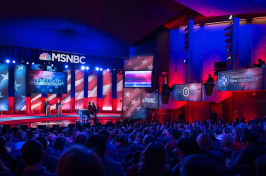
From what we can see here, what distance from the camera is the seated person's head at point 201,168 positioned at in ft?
3.96

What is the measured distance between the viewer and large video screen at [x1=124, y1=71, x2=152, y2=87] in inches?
798

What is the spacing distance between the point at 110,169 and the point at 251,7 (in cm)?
1384

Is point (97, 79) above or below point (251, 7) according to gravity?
below

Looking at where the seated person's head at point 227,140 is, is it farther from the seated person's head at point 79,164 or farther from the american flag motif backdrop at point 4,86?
the american flag motif backdrop at point 4,86

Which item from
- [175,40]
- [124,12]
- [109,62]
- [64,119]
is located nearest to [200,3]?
[124,12]

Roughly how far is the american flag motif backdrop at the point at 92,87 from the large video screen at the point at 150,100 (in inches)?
287

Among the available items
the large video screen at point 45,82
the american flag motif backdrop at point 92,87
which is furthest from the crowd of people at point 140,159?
the american flag motif backdrop at point 92,87

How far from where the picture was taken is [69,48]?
18.1 m

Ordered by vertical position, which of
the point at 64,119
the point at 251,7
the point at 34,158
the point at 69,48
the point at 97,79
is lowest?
the point at 64,119

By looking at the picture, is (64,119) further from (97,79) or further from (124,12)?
(124,12)

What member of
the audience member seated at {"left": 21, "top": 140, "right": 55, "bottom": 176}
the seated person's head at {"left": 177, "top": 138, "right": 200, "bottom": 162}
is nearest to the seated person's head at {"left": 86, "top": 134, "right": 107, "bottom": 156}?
the audience member seated at {"left": 21, "top": 140, "right": 55, "bottom": 176}

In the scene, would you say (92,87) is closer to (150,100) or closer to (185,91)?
(150,100)

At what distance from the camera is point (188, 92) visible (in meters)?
13.9

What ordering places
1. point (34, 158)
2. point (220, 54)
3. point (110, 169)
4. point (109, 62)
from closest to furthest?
point (34, 158)
point (110, 169)
point (220, 54)
point (109, 62)
